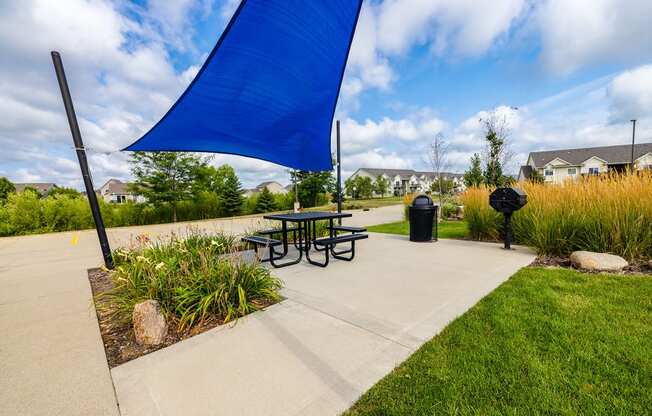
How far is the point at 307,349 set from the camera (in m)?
2.28

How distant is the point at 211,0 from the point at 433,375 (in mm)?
4375

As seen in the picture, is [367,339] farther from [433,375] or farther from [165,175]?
[165,175]

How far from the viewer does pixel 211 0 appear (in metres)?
3.12

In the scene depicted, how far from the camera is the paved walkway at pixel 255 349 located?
175 cm

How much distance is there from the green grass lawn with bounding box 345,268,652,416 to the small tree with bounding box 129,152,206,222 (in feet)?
59.4

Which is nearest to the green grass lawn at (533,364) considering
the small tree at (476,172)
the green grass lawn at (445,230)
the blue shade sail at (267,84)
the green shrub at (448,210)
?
the blue shade sail at (267,84)

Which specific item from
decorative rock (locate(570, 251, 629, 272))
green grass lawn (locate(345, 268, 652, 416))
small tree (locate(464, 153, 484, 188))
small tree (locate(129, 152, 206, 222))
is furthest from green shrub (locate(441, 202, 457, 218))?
small tree (locate(129, 152, 206, 222))

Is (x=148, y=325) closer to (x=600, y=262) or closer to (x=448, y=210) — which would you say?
(x=600, y=262)

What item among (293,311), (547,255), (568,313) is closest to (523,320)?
(568,313)

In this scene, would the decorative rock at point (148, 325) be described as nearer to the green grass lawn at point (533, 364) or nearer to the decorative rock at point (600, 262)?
the green grass lawn at point (533, 364)

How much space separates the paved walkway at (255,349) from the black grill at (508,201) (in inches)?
64.9

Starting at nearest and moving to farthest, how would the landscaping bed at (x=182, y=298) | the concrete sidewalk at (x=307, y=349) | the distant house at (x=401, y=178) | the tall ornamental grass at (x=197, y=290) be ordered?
the concrete sidewalk at (x=307, y=349) → the landscaping bed at (x=182, y=298) → the tall ornamental grass at (x=197, y=290) → the distant house at (x=401, y=178)

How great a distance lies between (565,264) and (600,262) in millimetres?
496

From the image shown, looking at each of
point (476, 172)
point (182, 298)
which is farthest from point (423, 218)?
point (476, 172)
